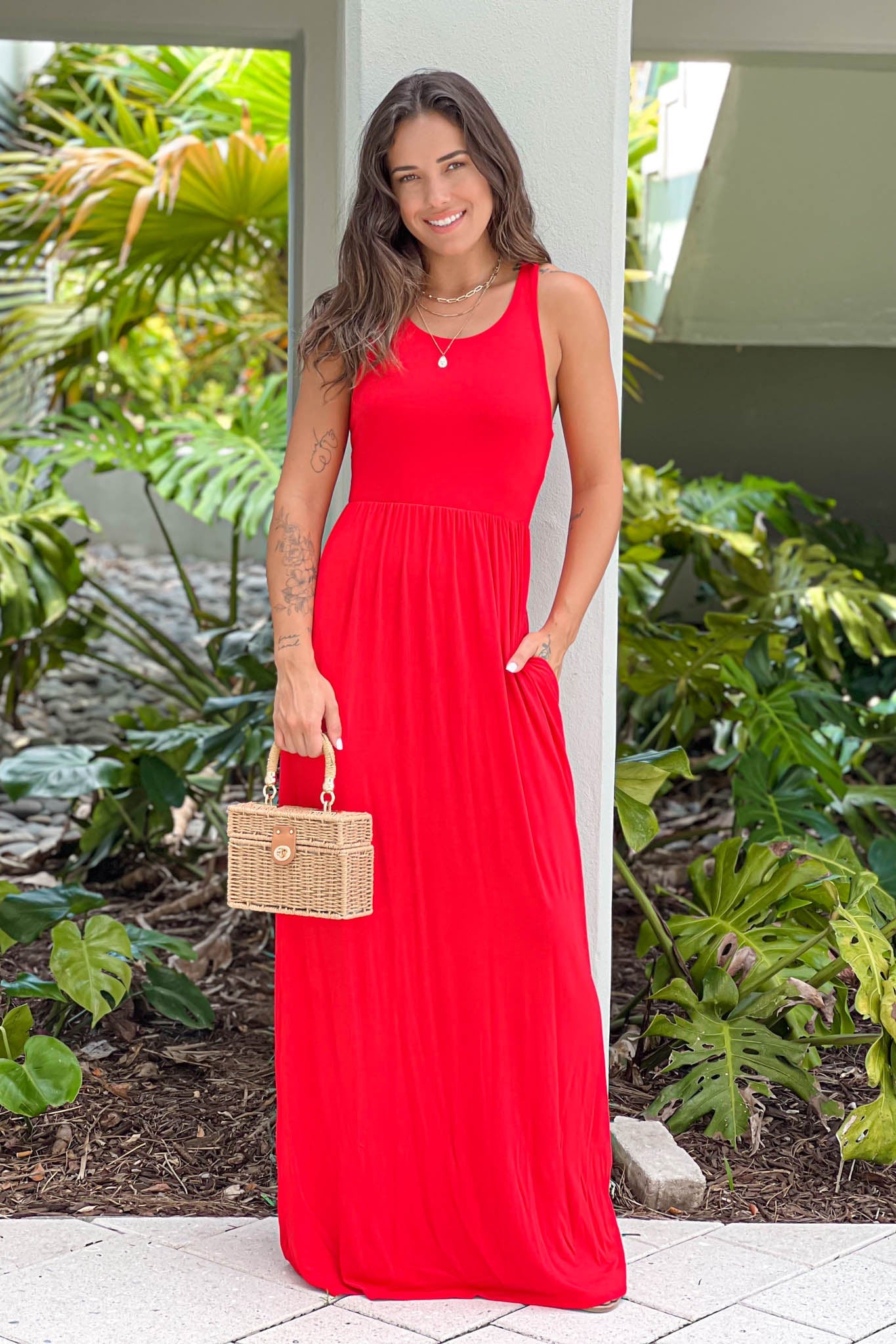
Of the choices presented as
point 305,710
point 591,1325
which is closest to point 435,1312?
point 591,1325

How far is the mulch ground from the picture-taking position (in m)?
2.78

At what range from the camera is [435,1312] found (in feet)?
7.64

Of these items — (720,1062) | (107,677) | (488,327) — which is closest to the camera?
(488,327)

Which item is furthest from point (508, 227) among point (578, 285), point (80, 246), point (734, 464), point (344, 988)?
point (734, 464)

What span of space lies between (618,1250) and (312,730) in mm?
950

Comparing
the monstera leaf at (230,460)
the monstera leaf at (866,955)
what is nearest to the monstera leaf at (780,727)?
the monstera leaf at (866,955)

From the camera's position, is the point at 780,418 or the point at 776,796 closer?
the point at 776,796

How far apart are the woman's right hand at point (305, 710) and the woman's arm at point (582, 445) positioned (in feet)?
0.98

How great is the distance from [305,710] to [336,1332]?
0.91m

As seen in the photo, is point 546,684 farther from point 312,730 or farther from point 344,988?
point 344,988

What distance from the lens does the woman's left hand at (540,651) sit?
234 cm

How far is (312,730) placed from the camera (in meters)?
2.32

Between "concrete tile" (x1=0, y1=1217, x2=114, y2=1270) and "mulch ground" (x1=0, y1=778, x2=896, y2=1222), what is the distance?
0.31 ft

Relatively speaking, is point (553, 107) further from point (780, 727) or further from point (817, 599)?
point (817, 599)
